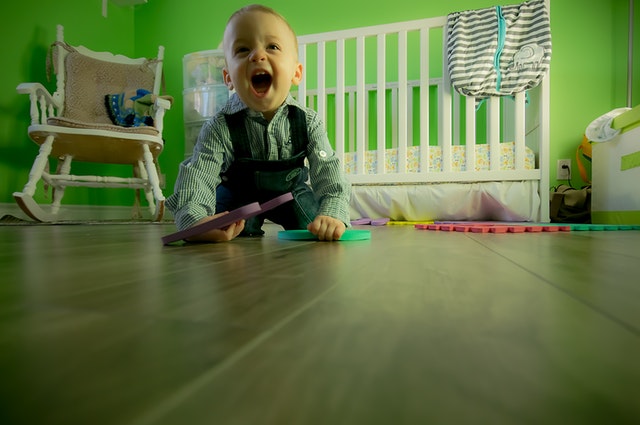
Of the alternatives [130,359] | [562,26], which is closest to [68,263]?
[130,359]

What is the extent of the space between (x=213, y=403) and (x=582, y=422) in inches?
4.0

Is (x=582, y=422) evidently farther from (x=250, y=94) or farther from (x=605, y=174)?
(x=605, y=174)

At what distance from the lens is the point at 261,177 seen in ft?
3.31

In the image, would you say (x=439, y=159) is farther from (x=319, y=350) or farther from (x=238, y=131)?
(x=319, y=350)

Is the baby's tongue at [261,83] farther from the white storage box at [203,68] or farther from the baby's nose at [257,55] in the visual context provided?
the white storage box at [203,68]

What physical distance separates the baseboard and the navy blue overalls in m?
1.63

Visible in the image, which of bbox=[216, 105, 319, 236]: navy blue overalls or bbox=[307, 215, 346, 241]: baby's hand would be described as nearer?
bbox=[307, 215, 346, 241]: baby's hand


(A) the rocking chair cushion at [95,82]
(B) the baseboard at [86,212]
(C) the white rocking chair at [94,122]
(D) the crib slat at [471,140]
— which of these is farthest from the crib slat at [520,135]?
(A) the rocking chair cushion at [95,82]

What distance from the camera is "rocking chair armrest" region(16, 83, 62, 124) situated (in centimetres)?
192

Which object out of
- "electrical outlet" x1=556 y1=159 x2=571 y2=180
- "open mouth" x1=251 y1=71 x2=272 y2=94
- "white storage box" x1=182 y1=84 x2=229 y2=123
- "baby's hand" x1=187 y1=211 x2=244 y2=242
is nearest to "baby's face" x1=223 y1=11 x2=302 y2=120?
"open mouth" x1=251 y1=71 x2=272 y2=94

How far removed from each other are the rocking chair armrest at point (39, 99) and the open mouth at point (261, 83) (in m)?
1.61

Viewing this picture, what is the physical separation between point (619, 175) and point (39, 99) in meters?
2.73

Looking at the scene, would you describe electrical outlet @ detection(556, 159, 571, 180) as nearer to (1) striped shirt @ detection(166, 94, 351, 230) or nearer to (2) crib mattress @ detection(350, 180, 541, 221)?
(2) crib mattress @ detection(350, 180, 541, 221)

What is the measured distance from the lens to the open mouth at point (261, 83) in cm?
94
